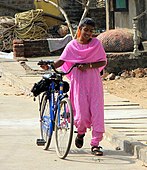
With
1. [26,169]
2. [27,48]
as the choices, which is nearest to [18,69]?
[27,48]

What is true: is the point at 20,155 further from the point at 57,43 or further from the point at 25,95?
the point at 57,43

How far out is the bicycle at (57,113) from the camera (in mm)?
7793

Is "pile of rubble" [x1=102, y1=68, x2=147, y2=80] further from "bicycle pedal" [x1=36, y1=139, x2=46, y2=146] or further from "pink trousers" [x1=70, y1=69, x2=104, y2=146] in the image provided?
"pink trousers" [x1=70, y1=69, x2=104, y2=146]

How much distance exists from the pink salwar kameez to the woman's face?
87mm

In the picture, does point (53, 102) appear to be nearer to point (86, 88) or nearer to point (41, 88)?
point (41, 88)

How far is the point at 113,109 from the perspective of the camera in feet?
38.1

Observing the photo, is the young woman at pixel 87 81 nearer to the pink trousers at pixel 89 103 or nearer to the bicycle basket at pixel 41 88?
the pink trousers at pixel 89 103

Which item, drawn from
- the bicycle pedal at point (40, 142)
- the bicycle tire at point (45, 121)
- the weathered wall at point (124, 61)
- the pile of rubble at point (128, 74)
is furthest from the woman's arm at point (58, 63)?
the weathered wall at point (124, 61)

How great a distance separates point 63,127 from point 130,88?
23.5 ft

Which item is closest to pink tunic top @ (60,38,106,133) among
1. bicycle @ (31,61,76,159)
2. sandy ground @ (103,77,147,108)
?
bicycle @ (31,61,76,159)

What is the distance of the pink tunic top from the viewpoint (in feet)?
26.0

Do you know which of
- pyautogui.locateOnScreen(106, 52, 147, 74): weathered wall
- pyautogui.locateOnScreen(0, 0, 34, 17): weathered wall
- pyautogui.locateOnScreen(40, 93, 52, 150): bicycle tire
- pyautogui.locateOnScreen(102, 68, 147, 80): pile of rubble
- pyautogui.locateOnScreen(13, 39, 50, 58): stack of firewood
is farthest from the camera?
pyautogui.locateOnScreen(0, 0, 34, 17): weathered wall

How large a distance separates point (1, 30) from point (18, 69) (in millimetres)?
6853

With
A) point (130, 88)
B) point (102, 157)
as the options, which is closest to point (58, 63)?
point (102, 157)
